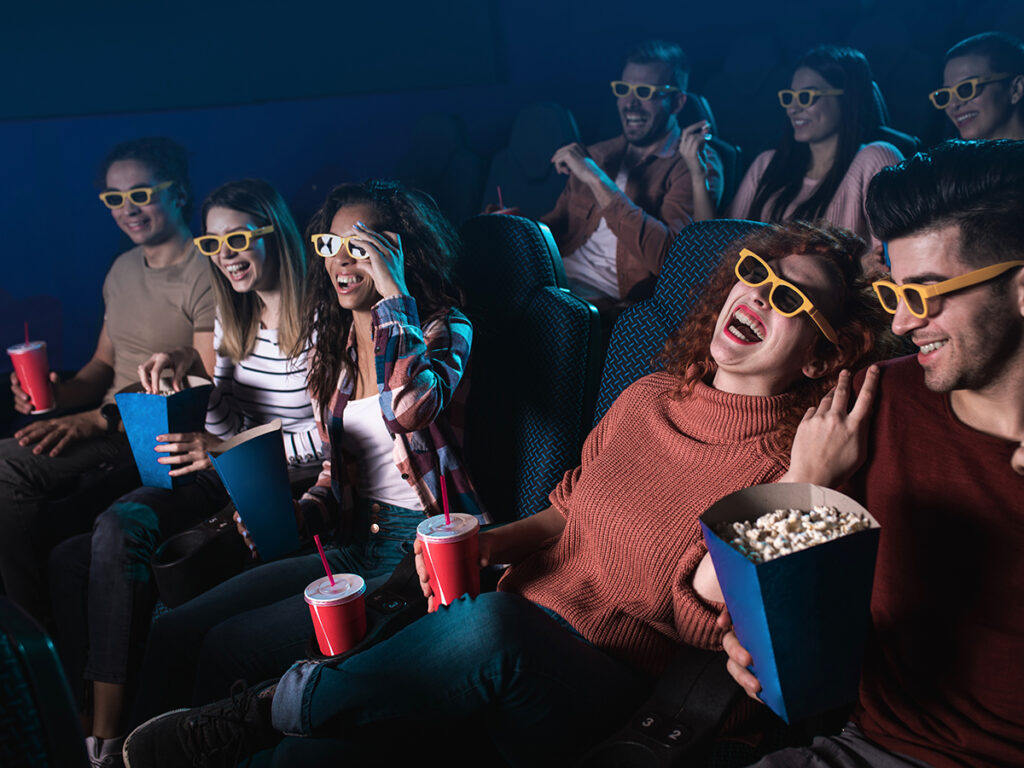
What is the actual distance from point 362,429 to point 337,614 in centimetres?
58

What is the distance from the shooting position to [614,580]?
51.0 inches

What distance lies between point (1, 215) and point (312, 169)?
1211mm

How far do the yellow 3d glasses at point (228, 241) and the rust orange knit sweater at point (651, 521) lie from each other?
120cm

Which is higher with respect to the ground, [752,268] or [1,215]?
[1,215]

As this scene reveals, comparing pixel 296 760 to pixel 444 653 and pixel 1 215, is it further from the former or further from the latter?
A: pixel 1 215

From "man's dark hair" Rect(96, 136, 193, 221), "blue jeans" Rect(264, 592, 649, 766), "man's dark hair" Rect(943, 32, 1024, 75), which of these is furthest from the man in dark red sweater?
"man's dark hair" Rect(96, 136, 193, 221)

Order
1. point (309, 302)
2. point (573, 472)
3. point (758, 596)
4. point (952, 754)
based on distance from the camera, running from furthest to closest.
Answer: point (309, 302), point (573, 472), point (952, 754), point (758, 596)

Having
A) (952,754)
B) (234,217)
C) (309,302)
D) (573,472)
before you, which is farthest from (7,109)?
(952,754)

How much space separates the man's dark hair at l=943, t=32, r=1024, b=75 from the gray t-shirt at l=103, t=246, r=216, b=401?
2227 millimetres

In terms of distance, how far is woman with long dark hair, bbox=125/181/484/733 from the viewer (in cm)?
154

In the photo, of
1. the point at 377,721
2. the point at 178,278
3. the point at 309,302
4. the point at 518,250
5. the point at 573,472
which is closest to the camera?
the point at 377,721

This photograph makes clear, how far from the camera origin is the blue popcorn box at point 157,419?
1687mm

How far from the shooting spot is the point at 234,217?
2.09 m

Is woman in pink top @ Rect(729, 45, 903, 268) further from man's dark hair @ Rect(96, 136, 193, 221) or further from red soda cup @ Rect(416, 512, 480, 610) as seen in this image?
man's dark hair @ Rect(96, 136, 193, 221)
